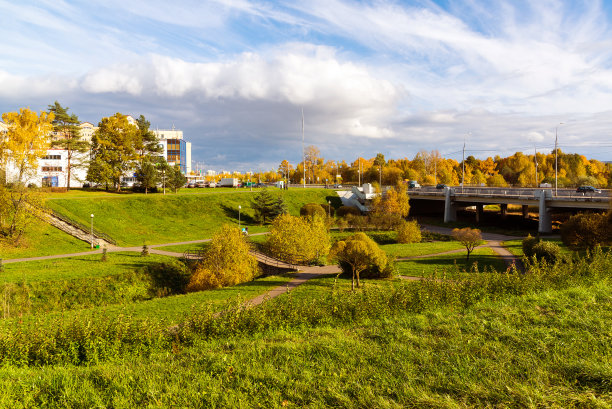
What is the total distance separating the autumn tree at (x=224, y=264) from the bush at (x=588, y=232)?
89.6ft

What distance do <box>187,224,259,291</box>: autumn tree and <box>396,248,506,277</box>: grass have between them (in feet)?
37.7

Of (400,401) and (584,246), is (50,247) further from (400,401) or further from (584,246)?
(584,246)

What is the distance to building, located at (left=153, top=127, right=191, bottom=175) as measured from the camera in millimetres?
136887

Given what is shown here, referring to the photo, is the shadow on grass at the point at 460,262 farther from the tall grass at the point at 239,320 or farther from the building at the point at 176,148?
the building at the point at 176,148

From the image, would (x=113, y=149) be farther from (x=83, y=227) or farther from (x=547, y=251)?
(x=547, y=251)

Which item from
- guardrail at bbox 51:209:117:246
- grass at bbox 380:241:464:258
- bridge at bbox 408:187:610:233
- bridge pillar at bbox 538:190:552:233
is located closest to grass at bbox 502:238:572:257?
grass at bbox 380:241:464:258

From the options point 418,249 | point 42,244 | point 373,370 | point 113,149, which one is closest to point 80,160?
point 113,149

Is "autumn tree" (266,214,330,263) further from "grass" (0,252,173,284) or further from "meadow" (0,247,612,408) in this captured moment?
"meadow" (0,247,612,408)

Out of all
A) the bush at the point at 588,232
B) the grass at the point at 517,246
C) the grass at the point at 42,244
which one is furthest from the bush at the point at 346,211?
the grass at the point at 42,244

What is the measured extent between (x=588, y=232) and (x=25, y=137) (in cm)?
5193

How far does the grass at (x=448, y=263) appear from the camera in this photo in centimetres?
2562

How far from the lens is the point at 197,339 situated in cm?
930

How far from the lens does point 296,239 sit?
89.2 feet

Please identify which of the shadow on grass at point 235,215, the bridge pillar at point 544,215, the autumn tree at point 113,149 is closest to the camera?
the bridge pillar at point 544,215
